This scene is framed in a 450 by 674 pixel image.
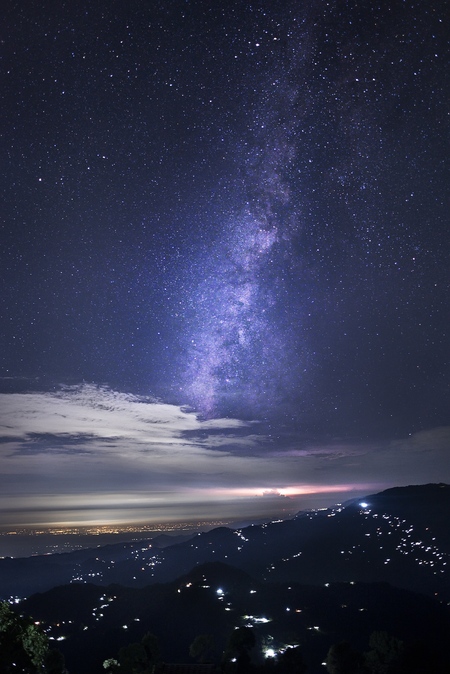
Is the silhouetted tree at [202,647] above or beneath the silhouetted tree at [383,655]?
beneath

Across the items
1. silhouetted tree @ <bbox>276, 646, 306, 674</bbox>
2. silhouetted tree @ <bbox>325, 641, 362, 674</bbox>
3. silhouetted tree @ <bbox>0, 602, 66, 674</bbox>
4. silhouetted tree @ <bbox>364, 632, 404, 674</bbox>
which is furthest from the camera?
silhouetted tree @ <bbox>364, 632, 404, 674</bbox>

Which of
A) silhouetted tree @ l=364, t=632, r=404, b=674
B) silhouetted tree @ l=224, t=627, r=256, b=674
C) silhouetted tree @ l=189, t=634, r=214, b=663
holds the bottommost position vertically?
silhouetted tree @ l=189, t=634, r=214, b=663

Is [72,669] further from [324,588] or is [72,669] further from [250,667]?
[324,588]

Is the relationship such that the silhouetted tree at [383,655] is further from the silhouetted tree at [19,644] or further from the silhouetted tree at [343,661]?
the silhouetted tree at [19,644]

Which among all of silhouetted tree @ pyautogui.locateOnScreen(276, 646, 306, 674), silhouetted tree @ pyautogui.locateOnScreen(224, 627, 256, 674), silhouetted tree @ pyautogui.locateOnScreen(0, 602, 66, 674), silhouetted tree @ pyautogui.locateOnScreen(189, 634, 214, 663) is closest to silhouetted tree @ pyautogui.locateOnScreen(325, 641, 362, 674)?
silhouetted tree @ pyautogui.locateOnScreen(276, 646, 306, 674)

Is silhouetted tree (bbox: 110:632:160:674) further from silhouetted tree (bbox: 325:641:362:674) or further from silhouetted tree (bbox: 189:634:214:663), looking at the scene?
silhouetted tree (bbox: 325:641:362:674)

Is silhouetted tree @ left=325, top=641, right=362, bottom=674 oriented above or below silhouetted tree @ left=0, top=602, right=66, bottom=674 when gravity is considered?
below

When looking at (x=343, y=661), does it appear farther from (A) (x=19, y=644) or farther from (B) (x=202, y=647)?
(A) (x=19, y=644)

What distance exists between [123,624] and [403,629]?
84506 mm

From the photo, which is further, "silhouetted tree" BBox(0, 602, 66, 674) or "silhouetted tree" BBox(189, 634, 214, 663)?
"silhouetted tree" BBox(189, 634, 214, 663)

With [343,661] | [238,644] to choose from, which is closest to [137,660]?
[238,644]

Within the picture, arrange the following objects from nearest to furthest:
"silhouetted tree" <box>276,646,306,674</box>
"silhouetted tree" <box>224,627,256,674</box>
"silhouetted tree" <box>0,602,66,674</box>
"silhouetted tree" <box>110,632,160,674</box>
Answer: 1. "silhouetted tree" <box>0,602,66,674</box>
2. "silhouetted tree" <box>276,646,306,674</box>
3. "silhouetted tree" <box>110,632,160,674</box>
4. "silhouetted tree" <box>224,627,256,674</box>

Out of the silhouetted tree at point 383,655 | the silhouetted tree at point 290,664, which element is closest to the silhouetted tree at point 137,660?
the silhouetted tree at point 290,664

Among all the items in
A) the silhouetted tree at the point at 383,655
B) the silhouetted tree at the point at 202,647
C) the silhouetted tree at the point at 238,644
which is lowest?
the silhouetted tree at the point at 202,647
